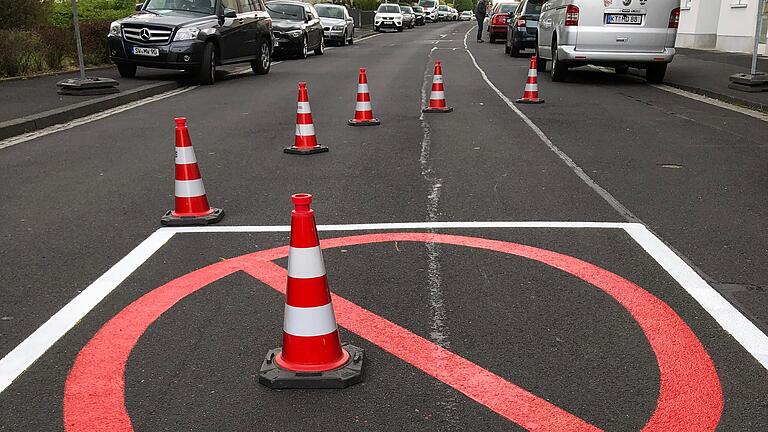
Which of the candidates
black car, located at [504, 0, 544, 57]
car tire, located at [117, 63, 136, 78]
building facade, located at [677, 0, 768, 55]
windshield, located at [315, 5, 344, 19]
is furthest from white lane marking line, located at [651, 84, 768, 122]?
windshield, located at [315, 5, 344, 19]

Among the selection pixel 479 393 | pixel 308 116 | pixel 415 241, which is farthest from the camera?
pixel 308 116

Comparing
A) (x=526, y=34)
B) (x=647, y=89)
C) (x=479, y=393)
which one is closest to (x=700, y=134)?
(x=647, y=89)

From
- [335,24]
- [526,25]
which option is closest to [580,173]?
[526,25]

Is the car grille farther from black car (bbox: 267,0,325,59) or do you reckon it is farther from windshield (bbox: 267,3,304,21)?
windshield (bbox: 267,3,304,21)

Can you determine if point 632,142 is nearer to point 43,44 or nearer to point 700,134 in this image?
point 700,134

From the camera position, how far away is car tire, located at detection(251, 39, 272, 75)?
19109 millimetres

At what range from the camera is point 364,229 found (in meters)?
5.79

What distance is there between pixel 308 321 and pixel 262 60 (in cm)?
1677

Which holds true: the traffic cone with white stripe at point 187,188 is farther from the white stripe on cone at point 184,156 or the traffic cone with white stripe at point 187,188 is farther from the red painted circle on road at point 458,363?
the red painted circle on road at point 458,363

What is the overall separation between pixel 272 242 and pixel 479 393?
2.57m

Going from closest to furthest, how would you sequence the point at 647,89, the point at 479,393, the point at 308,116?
the point at 479,393 < the point at 308,116 < the point at 647,89

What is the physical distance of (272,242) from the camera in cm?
547

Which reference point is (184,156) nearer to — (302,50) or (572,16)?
(572,16)

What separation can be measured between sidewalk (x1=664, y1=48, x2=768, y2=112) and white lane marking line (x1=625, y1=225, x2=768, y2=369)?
8.23 meters
